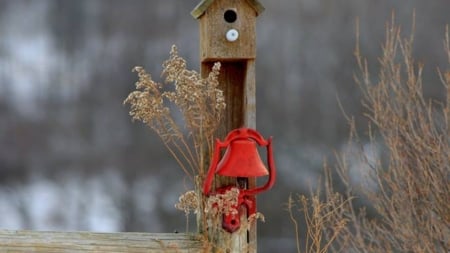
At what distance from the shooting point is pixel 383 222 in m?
3.53

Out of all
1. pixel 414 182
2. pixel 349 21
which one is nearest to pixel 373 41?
pixel 349 21

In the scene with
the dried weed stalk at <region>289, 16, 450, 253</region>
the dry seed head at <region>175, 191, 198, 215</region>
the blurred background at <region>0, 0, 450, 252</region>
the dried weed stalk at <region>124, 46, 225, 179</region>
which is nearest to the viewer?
the dried weed stalk at <region>124, 46, 225, 179</region>

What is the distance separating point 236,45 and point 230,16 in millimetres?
69

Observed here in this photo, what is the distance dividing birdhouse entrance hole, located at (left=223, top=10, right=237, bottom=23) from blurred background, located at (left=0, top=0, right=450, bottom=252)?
7.86ft

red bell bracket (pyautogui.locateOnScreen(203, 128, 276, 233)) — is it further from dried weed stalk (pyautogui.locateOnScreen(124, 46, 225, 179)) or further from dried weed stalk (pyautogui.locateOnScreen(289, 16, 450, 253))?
dried weed stalk (pyautogui.locateOnScreen(289, 16, 450, 253))

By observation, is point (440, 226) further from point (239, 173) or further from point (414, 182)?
point (239, 173)

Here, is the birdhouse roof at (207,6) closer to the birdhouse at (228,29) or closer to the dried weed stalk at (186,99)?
the birdhouse at (228,29)

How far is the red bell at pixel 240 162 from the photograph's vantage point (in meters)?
1.36

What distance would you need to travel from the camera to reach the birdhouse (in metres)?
1.43

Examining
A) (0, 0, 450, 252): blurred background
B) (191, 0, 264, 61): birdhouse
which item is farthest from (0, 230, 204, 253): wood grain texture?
(0, 0, 450, 252): blurred background

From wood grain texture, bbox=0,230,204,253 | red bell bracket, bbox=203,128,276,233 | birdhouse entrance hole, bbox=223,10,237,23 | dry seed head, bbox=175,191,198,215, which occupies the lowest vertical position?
wood grain texture, bbox=0,230,204,253

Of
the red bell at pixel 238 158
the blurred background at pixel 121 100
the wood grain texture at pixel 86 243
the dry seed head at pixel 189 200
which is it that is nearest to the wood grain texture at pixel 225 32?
the red bell at pixel 238 158

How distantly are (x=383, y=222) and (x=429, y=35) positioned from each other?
1118 millimetres

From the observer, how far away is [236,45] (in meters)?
1.44
